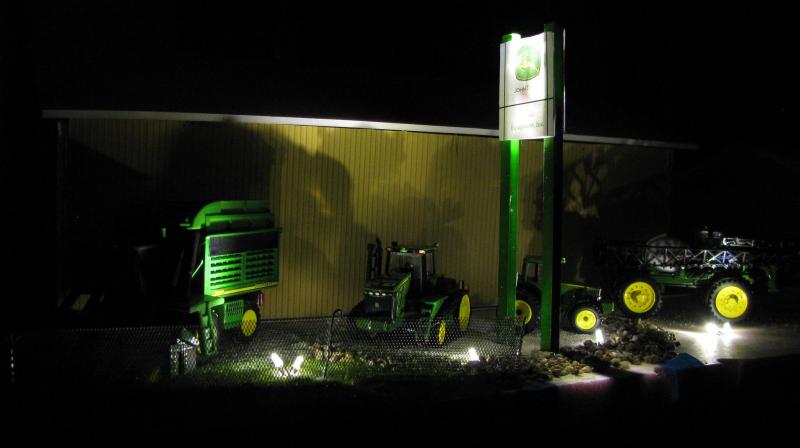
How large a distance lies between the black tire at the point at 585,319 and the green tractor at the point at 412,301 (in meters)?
1.91

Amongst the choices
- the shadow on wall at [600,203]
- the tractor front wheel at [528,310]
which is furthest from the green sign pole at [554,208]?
the shadow on wall at [600,203]

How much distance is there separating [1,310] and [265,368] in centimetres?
583

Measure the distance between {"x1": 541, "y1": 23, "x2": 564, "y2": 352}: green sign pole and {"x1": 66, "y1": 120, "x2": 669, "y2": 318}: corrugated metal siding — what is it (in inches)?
147

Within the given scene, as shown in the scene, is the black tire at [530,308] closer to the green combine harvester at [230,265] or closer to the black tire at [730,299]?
the black tire at [730,299]

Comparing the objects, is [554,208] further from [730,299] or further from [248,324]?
[730,299]

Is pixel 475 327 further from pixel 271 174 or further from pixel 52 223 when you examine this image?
pixel 52 223

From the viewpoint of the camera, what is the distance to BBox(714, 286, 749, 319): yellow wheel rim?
39.7 ft

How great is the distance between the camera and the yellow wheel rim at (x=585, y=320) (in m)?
11.2

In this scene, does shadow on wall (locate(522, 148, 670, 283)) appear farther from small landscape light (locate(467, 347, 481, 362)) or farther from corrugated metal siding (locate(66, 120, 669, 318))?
small landscape light (locate(467, 347, 481, 362))

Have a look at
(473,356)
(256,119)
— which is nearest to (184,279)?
(256,119)

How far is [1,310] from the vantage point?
11023mm

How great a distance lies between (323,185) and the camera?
467 inches

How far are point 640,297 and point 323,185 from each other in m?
6.49

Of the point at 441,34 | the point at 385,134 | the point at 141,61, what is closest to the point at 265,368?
the point at 385,134
